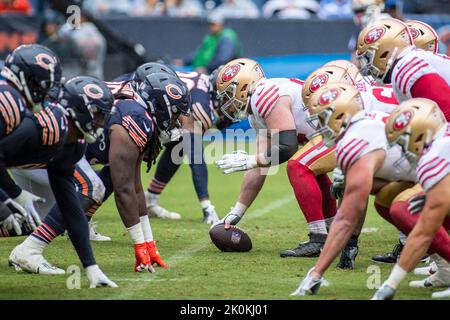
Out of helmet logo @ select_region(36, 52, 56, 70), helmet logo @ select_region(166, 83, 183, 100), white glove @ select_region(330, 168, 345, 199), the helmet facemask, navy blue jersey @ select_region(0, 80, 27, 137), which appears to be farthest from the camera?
the helmet facemask

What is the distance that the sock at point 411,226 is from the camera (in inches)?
237

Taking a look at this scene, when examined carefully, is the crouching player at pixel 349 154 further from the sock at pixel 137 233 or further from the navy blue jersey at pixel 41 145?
the navy blue jersey at pixel 41 145

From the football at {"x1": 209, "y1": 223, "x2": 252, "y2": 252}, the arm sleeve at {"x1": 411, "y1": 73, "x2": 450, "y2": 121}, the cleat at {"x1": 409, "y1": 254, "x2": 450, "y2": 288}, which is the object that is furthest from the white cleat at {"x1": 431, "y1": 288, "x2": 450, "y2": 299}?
the football at {"x1": 209, "y1": 223, "x2": 252, "y2": 252}

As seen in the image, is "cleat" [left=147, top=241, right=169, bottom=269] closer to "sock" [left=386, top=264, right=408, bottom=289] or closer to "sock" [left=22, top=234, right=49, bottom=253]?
"sock" [left=22, top=234, right=49, bottom=253]

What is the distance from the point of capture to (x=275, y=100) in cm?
754

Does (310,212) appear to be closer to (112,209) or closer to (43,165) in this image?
(43,165)

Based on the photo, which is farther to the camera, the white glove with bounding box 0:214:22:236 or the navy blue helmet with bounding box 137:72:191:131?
the navy blue helmet with bounding box 137:72:191:131

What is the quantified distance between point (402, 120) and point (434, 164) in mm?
315

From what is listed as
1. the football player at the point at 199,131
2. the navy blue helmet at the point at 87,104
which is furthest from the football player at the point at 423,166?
the football player at the point at 199,131

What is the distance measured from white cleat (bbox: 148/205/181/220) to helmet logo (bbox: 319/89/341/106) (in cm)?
397

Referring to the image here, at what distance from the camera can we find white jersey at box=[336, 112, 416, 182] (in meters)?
5.92

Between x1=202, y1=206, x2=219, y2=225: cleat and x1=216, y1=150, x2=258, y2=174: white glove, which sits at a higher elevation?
x1=216, y1=150, x2=258, y2=174: white glove

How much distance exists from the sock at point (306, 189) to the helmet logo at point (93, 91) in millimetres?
1870

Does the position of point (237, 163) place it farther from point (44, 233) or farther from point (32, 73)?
point (32, 73)
